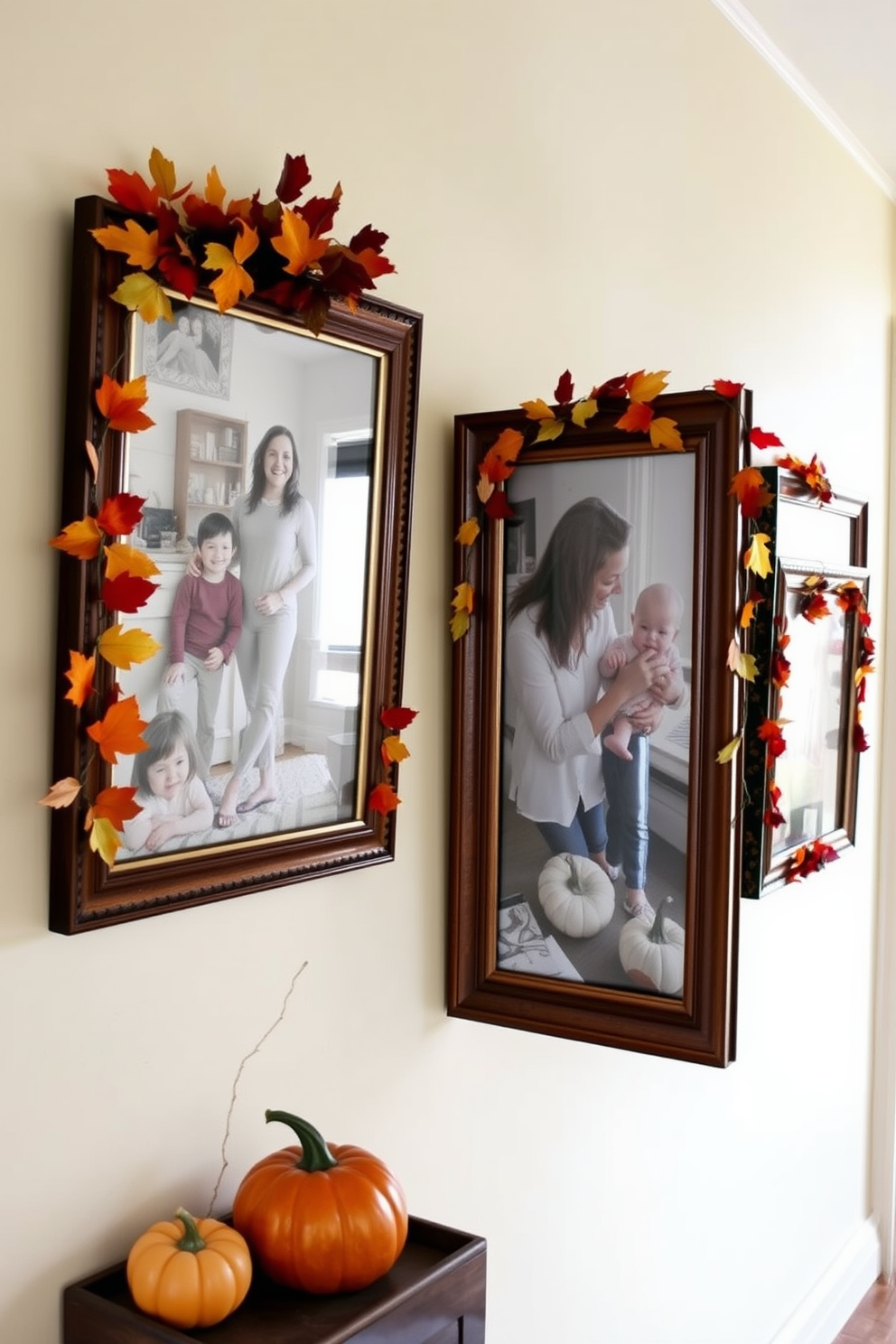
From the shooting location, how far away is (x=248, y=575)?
4.31 ft

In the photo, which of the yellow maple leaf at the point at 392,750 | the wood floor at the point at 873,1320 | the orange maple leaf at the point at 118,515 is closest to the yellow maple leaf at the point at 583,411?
the yellow maple leaf at the point at 392,750

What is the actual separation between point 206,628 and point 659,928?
0.73m

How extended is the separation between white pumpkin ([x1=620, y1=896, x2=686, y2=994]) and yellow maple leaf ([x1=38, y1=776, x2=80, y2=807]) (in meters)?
0.81

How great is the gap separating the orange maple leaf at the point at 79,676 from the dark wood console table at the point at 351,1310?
543 millimetres

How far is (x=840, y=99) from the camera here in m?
2.80

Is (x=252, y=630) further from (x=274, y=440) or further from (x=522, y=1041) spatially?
(x=522, y=1041)

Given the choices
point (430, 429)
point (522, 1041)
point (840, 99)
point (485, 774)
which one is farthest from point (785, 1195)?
point (840, 99)

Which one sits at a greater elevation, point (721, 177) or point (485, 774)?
point (721, 177)

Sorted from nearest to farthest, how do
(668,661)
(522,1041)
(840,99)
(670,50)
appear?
(668,661), (522,1041), (670,50), (840,99)

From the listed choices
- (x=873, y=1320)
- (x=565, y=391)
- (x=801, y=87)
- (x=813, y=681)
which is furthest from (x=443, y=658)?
(x=873, y=1320)

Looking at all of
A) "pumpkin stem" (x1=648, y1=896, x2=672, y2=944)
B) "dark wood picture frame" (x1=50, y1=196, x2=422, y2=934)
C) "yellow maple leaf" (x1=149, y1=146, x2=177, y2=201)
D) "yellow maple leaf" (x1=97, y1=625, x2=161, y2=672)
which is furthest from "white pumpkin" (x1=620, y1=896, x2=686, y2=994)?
"yellow maple leaf" (x1=149, y1=146, x2=177, y2=201)

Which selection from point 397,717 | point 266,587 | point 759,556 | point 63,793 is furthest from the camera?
point 759,556

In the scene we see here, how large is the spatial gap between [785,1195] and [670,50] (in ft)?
7.92

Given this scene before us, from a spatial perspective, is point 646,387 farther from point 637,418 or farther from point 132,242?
point 132,242
